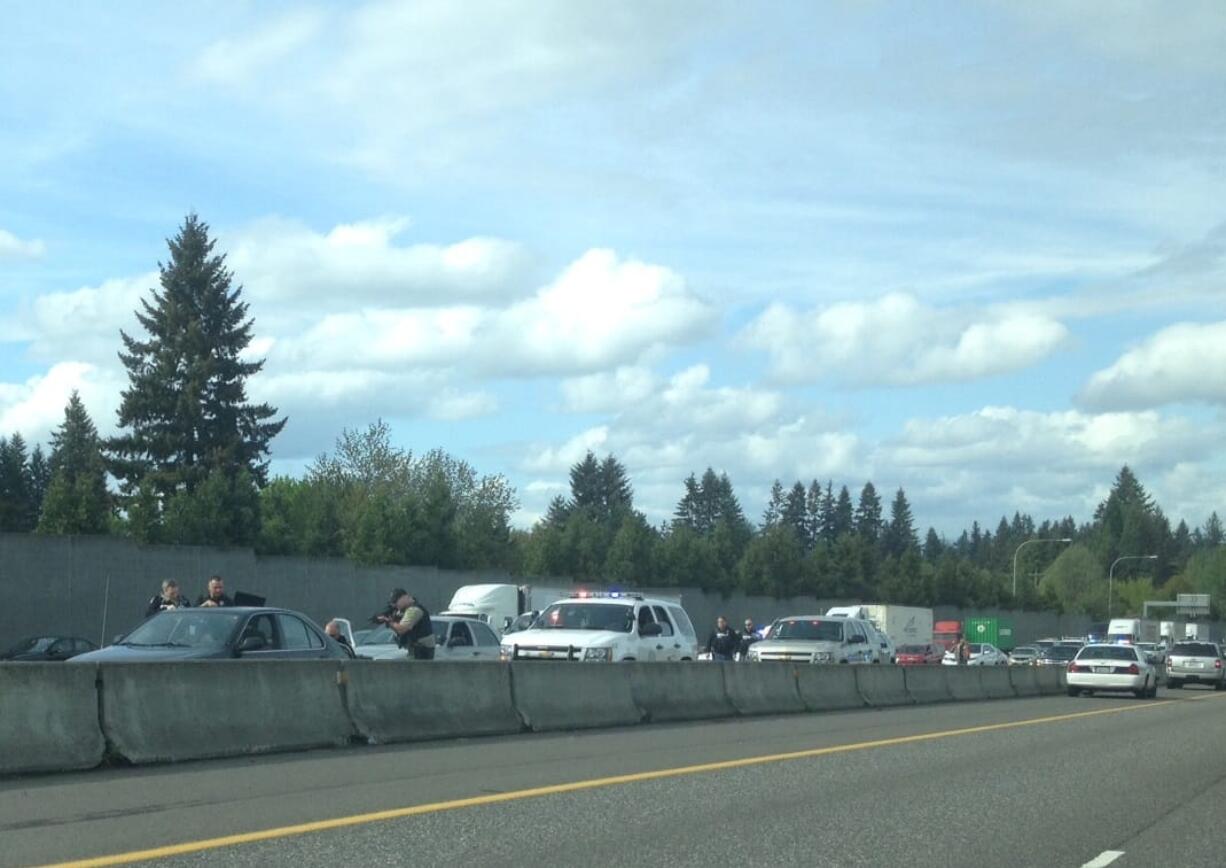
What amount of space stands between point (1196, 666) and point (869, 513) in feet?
481

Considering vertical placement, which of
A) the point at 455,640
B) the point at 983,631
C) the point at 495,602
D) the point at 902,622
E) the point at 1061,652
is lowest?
the point at 1061,652

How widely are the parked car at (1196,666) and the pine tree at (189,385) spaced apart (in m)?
46.3

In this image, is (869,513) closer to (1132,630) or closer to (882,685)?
(1132,630)

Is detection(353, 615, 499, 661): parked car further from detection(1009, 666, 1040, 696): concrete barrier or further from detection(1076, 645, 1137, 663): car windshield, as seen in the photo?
detection(1076, 645, 1137, 663): car windshield

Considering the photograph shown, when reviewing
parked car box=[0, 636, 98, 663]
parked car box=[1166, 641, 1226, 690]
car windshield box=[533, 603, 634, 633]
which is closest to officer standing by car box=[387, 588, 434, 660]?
car windshield box=[533, 603, 634, 633]

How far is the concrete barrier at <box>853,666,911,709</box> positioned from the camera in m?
29.0

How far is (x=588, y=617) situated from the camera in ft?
83.4

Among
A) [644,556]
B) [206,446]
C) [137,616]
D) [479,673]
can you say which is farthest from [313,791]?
[206,446]

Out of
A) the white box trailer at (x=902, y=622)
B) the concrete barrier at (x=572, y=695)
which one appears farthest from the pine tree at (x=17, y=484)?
the concrete barrier at (x=572, y=695)

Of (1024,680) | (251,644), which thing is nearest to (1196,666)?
(1024,680)

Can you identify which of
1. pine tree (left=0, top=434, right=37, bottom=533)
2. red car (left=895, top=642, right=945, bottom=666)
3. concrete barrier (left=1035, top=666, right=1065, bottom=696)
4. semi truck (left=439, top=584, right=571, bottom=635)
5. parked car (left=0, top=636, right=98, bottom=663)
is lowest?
concrete barrier (left=1035, top=666, right=1065, bottom=696)

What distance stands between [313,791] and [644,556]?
212 ft

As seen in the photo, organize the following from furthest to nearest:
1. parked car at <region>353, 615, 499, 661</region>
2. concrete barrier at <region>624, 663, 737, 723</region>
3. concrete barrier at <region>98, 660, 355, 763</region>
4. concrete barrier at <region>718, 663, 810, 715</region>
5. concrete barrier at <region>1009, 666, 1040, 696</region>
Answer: concrete barrier at <region>1009, 666, 1040, 696</region>
parked car at <region>353, 615, 499, 661</region>
concrete barrier at <region>718, 663, 810, 715</region>
concrete barrier at <region>624, 663, 737, 723</region>
concrete barrier at <region>98, 660, 355, 763</region>

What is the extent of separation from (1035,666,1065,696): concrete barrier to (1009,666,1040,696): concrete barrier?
0.21 meters
